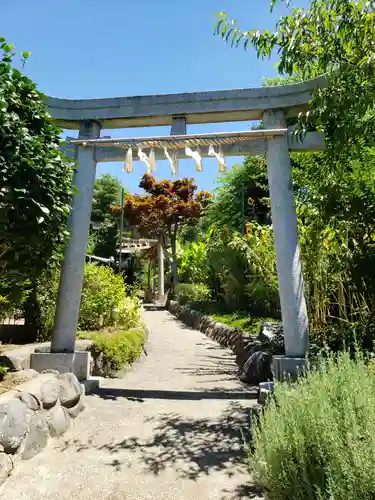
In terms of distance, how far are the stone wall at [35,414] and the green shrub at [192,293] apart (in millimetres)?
13675

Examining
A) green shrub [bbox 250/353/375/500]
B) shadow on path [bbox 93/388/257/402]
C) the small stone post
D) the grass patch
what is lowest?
shadow on path [bbox 93/388/257/402]

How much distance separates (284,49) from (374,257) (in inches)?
121

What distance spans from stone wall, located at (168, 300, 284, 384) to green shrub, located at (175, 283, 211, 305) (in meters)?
6.04

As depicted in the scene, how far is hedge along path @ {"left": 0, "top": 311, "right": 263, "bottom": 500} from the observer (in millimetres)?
2777

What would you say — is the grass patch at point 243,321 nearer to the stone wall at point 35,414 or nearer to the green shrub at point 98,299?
the green shrub at point 98,299

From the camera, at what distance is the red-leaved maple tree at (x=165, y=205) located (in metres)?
21.8

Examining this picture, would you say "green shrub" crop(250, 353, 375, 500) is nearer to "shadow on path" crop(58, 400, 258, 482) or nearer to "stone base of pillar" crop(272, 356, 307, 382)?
"shadow on path" crop(58, 400, 258, 482)

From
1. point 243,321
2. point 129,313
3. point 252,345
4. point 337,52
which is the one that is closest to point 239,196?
point 243,321

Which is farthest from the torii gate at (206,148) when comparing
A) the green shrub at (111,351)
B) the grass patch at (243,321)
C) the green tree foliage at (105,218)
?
the green tree foliage at (105,218)

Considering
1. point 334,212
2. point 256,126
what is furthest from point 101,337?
point 256,126

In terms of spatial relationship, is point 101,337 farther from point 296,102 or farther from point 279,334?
point 296,102

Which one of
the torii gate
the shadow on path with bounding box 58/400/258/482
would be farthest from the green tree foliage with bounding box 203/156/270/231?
the shadow on path with bounding box 58/400/258/482

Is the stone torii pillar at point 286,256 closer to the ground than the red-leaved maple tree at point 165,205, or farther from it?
closer to the ground

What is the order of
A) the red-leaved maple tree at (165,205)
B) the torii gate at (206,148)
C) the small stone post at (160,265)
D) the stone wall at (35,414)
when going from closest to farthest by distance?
the stone wall at (35,414), the torii gate at (206,148), the red-leaved maple tree at (165,205), the small stone post at (160,265)
